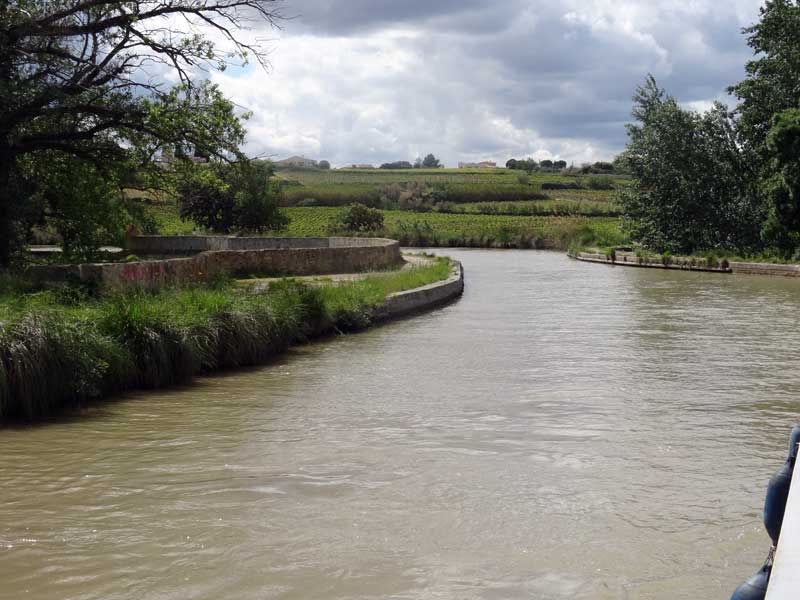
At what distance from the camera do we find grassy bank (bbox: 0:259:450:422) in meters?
9.81

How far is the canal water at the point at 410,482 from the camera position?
5.60m

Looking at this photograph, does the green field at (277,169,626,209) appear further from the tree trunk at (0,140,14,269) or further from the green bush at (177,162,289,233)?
the tree trunk at (0,140,14,269)

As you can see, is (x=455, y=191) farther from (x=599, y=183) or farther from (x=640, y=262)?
(x=640, y=262)

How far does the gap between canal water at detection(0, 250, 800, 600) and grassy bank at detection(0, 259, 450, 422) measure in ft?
1.54

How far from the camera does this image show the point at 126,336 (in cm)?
1150

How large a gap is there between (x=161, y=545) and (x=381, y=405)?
517cm

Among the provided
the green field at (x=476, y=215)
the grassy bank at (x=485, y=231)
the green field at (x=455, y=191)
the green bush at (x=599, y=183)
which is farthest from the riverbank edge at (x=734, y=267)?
the green bush at (x=599, y=183)

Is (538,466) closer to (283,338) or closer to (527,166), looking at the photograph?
(283,338)

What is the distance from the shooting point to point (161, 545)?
19.8ft

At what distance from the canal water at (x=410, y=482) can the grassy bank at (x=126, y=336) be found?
0.47 meters

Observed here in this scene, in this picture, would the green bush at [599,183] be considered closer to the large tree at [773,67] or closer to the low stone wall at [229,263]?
the large tree at [773,67]

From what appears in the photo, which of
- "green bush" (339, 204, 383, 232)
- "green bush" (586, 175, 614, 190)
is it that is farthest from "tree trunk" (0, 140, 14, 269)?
"green bush" (586, 175, 614, 190)

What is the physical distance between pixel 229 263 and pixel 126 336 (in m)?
13.2

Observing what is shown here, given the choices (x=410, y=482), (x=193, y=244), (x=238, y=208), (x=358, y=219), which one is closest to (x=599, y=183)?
(x=358, y=219)
